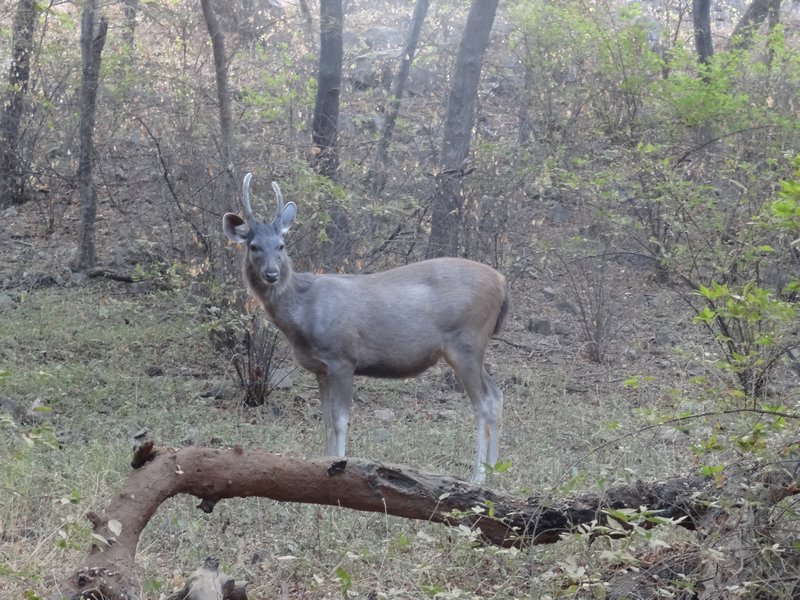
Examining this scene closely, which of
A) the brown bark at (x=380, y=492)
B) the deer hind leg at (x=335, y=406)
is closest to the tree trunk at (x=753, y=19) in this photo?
the deer hind leg at (x=335, y=406)

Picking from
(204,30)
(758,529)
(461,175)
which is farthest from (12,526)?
(204,30)

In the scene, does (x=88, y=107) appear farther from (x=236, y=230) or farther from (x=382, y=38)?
(x=382, y=38)

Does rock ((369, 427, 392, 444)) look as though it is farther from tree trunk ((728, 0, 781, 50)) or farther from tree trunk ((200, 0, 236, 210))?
tree trunk ((728, 0, 781, 50))

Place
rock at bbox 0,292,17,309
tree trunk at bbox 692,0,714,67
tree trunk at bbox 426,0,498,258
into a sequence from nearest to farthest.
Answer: rock at bbox 0,292,17,309 < tree trunk at bbox 426,0,498,258 < tree trunk at bbox 692,0,714,67

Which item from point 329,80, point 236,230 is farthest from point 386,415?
point 329,80

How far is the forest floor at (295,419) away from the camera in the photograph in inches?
208

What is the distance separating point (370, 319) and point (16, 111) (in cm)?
890

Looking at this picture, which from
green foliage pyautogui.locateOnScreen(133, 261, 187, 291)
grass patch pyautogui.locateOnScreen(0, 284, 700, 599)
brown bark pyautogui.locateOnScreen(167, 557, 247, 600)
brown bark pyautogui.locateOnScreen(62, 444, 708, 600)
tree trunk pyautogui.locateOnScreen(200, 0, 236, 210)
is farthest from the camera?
tree trunk pyautogui.locateOnScreen(200, 0, 236, 210)

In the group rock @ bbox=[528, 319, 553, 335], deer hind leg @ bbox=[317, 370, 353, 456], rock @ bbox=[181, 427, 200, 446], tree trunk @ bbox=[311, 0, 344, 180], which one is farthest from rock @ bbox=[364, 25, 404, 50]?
rock @ bbox=[181, 427, 200, 446]

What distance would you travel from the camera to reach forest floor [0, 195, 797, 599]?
208 inches

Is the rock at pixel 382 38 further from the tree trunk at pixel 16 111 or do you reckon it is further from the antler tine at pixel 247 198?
the antler tine at pixel 247 198

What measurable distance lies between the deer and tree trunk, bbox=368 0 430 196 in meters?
4.45

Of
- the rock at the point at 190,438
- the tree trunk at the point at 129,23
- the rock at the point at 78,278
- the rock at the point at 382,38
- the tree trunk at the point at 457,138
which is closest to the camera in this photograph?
the rock at the point at 190,438

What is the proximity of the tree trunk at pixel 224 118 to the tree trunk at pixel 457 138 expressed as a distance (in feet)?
8.79
